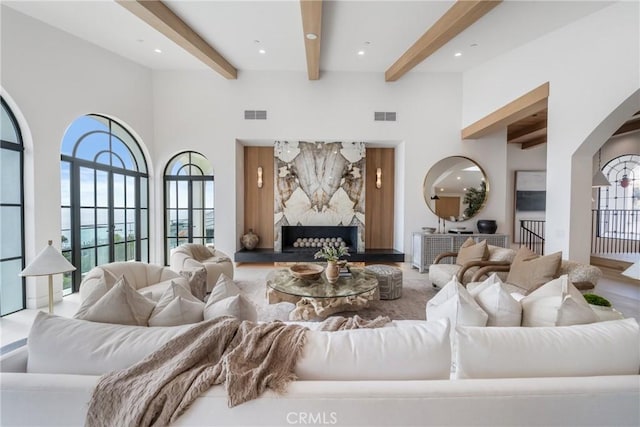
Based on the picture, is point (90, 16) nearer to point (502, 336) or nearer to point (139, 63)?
point (139, 63)

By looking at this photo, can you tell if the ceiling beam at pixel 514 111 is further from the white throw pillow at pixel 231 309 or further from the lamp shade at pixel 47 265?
the lamp shade at pixel 47 265

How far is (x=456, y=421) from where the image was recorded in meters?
0.94

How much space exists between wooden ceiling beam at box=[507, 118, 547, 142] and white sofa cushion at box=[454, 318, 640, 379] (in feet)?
21.3

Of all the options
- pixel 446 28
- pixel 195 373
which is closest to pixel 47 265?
pixel 195 373

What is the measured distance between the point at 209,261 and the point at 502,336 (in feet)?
12.4

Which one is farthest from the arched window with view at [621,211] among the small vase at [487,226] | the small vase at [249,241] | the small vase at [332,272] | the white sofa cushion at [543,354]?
the small vase at [249,241]

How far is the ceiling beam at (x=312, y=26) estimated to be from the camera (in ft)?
10.3

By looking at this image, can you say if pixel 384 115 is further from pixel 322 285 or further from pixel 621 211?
pixel 621 211

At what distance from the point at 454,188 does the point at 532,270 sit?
130 inches

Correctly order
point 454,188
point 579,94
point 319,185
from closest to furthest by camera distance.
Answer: point 579,94 → point 454,188 → point 319,185

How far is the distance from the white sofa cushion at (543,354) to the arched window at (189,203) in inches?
222

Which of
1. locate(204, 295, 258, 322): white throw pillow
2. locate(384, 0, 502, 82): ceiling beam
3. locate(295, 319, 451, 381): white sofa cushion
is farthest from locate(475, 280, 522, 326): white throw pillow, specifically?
locate(384, 0, 502, 82): ceiling beam

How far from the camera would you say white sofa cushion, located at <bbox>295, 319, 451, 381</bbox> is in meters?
1.04

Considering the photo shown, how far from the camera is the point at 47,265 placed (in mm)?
2086
